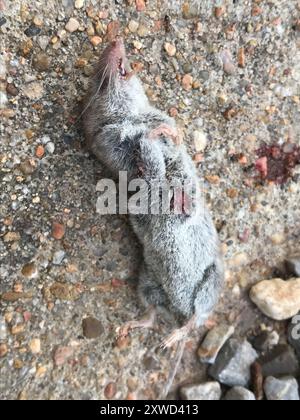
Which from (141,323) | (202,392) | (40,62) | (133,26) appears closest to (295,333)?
(202,392)

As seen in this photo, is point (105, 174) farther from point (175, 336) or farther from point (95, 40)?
point (175, 336)

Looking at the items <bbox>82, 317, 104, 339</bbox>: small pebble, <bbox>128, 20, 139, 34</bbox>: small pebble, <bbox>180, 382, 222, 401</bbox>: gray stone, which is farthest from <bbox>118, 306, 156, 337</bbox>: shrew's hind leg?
<bbox>128, 20, 139, 34</bbox>: small pebble

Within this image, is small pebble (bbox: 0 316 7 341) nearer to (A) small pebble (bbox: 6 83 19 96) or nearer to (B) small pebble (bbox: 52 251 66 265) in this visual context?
(B) small pebble (bbox: 52 251 66 265)

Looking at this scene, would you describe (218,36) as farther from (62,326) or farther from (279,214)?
(62,326)

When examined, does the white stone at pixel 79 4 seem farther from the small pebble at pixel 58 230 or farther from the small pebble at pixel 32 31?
the small pebble at pixel 58 230
